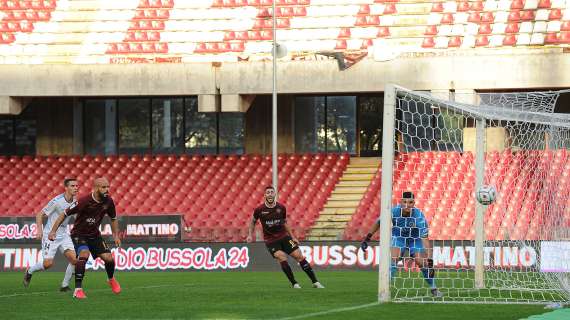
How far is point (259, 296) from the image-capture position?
17188 mm

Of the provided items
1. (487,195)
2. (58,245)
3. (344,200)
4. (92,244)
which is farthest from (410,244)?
(344,200)

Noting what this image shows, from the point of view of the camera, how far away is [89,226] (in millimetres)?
17219

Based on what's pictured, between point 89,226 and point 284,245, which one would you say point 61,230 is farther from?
point 284,245

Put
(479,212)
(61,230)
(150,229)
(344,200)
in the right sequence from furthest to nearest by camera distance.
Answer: (344,200) → (150,229) → (61,230) → (479,212)

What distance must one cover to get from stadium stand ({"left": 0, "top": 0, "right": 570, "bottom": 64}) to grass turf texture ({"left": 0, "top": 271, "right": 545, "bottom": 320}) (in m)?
11.0

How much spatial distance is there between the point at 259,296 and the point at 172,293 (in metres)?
1.79

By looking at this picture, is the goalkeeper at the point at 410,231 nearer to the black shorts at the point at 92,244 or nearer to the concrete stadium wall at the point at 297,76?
the black shorts at the point at 92,244

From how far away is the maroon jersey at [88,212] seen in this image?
17078 mm

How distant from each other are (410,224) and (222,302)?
3675 millimetres

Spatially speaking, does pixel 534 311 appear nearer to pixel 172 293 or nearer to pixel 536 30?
pixel 172 293

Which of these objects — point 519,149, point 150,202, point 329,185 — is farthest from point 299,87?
point 519,149

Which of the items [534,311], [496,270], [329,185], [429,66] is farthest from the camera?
[329,185]

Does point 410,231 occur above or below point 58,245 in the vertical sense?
above

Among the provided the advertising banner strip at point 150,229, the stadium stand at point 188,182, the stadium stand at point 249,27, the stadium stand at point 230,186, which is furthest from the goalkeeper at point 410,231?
the stadium stand at point 249,27
